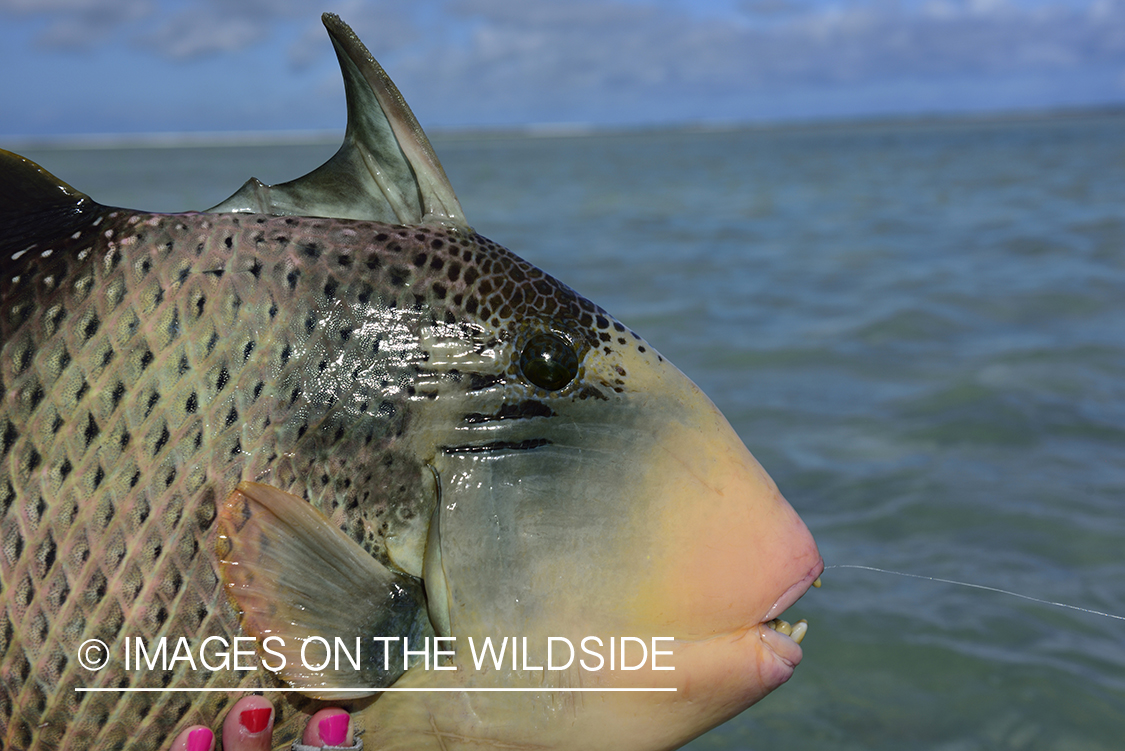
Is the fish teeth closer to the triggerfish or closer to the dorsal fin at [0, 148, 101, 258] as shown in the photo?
the triggerfish

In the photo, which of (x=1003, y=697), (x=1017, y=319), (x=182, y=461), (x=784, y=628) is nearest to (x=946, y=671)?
(x=1003, y=697)

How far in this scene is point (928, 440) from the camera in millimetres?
5582

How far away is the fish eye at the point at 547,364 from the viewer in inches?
69.5

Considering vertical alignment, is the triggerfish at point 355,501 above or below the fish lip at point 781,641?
above

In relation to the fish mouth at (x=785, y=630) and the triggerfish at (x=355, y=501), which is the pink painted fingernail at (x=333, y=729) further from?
the fish mouth at (x=785, y=630)

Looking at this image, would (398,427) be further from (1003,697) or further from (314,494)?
(1003,697)

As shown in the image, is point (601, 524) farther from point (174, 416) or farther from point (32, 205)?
point (32, 205)

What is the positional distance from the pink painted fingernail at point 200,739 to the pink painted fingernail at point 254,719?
0.22 feet

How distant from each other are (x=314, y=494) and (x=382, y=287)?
1.29 feet

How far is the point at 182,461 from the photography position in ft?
5.34

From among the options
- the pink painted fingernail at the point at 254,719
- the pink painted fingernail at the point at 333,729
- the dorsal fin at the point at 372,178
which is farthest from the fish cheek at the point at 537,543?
the dorsal fin at the point at 372,178

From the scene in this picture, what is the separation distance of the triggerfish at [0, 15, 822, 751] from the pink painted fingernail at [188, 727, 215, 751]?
0.10 ft

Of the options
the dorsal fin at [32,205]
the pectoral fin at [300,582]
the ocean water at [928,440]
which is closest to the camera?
the pectoral fin at [300,582]

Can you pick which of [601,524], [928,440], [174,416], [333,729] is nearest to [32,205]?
[174,416]
